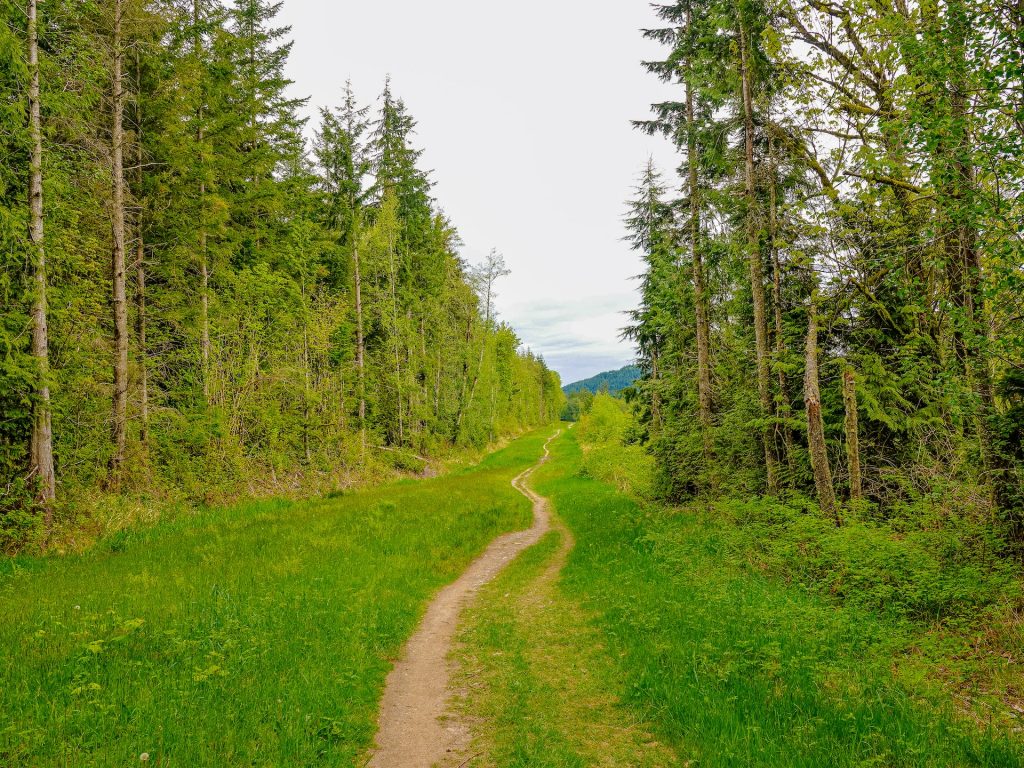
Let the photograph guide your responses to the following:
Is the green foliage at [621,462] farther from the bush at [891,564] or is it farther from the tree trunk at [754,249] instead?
the bush at [891,564]

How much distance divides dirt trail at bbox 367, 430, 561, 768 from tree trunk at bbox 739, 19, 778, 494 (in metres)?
9.00

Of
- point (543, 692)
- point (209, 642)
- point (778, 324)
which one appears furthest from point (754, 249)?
point (209, 642)

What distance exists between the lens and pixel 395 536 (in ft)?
45.1

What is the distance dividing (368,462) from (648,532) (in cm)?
1823

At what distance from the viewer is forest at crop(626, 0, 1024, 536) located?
665 centimetres

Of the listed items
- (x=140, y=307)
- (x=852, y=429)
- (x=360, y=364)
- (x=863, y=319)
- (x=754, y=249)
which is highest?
(x=140, y=307)

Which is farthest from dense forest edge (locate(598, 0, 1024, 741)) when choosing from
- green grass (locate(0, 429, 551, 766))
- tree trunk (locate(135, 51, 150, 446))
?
tree trunk (locate(135, 51, 150, 446))

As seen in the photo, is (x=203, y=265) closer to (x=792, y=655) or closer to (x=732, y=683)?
(x=732, y=683)

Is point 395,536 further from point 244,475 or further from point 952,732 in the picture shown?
point 952,732

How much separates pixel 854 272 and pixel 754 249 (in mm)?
2836

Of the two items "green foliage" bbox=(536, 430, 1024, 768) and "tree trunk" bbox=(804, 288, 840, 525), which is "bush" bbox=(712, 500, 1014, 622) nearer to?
"green foliage" bbox=(536, 430, 1024, 768)

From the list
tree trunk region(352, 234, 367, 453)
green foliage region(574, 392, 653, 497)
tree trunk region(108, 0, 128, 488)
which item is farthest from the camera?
tree trunk region(352, 234, 367, 453)

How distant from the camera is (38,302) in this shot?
11688 millimetres

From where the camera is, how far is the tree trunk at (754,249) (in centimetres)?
1309
